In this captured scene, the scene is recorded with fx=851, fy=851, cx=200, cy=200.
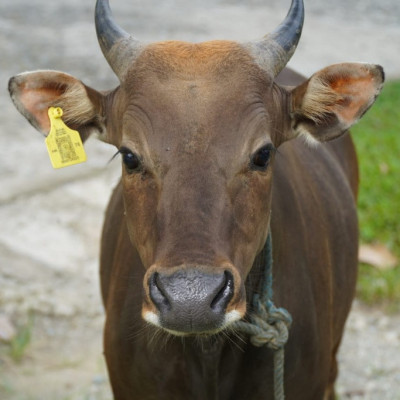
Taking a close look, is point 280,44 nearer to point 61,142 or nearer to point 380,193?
point 61,142

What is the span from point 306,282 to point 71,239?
3.61 meters

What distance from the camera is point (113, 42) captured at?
381 cm

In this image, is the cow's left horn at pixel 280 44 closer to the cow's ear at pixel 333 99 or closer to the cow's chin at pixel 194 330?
the cow's ear at pixel 333 99

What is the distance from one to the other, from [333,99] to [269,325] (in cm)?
104

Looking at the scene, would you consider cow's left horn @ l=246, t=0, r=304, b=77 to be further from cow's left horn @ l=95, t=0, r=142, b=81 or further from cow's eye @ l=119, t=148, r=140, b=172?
cow's eye @ l=119, t=148, r=140, b=172

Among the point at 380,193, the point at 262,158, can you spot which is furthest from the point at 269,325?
the point at 380,193

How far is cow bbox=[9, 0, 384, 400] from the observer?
3135mm

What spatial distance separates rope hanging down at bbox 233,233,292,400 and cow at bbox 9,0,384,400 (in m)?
0.06

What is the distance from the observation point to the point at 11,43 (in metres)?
12.4

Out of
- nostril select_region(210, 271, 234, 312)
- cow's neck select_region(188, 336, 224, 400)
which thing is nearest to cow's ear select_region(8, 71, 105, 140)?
cow's neck select_region(188, 336, 224, 400)

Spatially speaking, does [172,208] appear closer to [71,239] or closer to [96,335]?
[96,335]

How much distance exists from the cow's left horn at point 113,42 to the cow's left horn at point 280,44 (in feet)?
1.71

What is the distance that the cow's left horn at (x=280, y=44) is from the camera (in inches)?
144

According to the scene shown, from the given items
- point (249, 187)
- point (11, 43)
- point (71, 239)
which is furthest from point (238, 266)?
point (11, 43)
